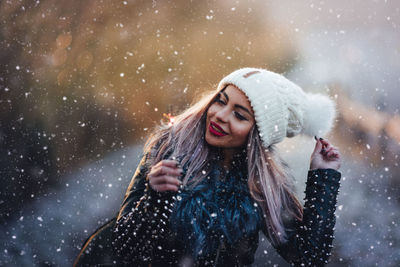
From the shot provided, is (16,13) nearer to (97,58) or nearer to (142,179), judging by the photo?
(97,58)

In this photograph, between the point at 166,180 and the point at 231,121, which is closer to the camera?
the point at 166,180

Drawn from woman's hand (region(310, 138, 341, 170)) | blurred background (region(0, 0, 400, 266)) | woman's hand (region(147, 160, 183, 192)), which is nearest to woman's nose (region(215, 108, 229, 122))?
woman's hand (region(147, 160, 183, 192))

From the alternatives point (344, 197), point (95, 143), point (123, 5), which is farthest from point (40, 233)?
point (344, 197)

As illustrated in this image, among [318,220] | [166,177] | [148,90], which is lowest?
[318,220]

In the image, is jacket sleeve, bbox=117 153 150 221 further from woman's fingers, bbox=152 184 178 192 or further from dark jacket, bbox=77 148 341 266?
woman's fingers, bbox=152 184 178 192

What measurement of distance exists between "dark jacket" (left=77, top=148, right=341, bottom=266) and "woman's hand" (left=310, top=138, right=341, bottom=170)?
0.10 ft

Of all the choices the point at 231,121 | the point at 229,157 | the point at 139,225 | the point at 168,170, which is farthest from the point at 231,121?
the point at 139,225

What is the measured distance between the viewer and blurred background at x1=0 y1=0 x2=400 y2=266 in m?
2.03

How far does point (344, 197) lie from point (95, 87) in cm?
183

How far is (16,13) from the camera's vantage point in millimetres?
1905

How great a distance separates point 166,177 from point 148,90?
4.56ft

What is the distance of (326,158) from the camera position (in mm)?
1224

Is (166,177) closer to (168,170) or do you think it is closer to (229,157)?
(168,170)

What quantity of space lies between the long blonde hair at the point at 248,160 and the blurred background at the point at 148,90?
826mm
